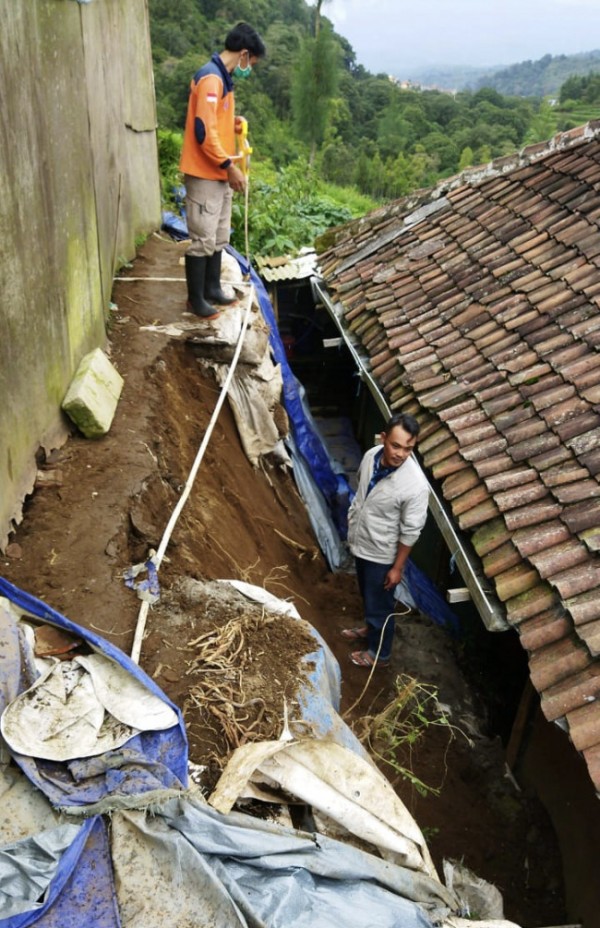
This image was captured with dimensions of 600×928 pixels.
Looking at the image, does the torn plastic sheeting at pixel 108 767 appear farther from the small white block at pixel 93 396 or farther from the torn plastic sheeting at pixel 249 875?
the small white block at pixel 93 396

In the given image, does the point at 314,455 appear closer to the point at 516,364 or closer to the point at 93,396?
the point at 516,364

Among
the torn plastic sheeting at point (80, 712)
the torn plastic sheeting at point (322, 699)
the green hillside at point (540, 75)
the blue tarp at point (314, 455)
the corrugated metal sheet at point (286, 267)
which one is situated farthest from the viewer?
the green hillside at point (540, 75)

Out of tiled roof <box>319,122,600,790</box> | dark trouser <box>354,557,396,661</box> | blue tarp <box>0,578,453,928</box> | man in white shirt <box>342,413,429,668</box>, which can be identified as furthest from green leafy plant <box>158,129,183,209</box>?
blue tarp <box>0,578,453,928</box>

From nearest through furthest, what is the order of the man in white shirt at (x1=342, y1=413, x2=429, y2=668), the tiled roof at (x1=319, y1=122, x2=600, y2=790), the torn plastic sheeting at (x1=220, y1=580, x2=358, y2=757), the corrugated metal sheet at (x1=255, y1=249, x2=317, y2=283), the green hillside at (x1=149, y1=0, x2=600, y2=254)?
the torn plastic sheeting at (x1=220, y1=580, x2=358, y2=757)
the tiled roof at (x1=319, y1=122, x2=600, y2=790)
the man in white shirt at (x1=342, y1=413, x2=429, y2=668)
the corrugated metal sheet at (x1=255, y1=249, x2=317, y2=283)
the green hillside at (x1=149, y1=0, x2=600, y2=254)

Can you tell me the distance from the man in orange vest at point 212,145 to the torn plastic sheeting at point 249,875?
495 centimetres

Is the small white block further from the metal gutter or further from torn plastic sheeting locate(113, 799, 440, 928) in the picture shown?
torn plastic sheeting locate(113, 799, 440, 928)

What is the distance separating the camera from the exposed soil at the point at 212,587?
11.1 ft

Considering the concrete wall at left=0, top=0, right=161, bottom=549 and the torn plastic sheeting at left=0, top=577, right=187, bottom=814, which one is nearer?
the torn plastic sheeting at left=0, top=577, right=187, bottom=814

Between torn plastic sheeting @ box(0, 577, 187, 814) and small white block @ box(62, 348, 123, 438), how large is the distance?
213 centimetres

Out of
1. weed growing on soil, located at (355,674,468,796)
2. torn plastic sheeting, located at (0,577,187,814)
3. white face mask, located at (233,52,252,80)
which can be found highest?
white face mask, located at (233,52,252,80)

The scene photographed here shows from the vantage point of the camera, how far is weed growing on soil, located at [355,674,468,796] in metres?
3.96

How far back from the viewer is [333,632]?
237 inches

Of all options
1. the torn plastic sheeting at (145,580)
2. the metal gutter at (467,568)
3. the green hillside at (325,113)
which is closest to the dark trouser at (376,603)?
the metal gutter at (467,568)

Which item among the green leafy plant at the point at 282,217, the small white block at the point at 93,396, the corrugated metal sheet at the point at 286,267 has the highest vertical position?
the green leafy plant at the point at 282,217
